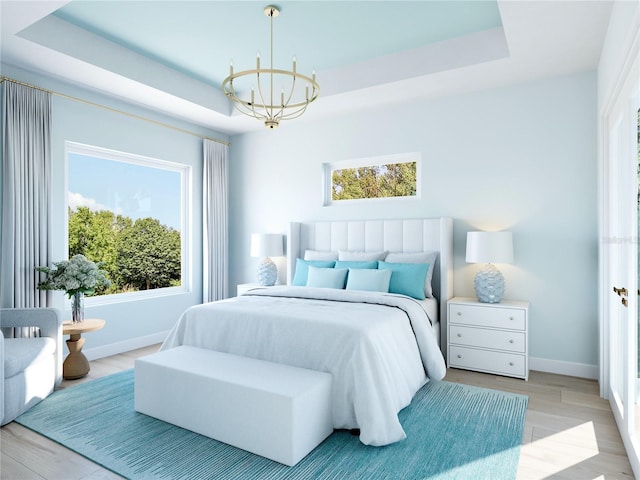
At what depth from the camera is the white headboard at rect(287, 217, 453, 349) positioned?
3.76 meters

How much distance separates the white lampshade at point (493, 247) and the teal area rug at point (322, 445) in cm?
109

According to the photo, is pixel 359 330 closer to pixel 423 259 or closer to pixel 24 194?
pixel 423 259

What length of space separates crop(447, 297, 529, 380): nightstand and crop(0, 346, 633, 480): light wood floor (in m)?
0.30

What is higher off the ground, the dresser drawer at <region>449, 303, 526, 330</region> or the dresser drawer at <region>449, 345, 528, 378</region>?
the dresser drawer at <region>449, 303, 526, 330</region>

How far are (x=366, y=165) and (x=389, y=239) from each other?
93 centimetres

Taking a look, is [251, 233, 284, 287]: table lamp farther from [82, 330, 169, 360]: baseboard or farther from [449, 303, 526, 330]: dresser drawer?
[449, 303, 526, 330]: dresser drawer

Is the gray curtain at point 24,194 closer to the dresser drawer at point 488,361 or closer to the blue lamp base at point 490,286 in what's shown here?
the dresser drawer at point 488,361

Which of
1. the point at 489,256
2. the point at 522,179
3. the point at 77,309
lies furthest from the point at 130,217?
the point at 522,179

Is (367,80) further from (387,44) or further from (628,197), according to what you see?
(628,197)

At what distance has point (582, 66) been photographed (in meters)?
3.30

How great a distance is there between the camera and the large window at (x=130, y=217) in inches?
155

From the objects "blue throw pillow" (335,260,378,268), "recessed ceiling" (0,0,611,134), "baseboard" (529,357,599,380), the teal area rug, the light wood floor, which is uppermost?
"recessed ceiling" (0,0,611,134)

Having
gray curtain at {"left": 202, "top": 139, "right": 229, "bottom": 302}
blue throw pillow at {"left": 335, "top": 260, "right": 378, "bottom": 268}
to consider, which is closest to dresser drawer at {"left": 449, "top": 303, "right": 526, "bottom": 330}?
blue throw pillow at {"left": 335, "top": 260, "right": 378, "bottom": 268}

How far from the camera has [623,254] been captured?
7.90 ft
